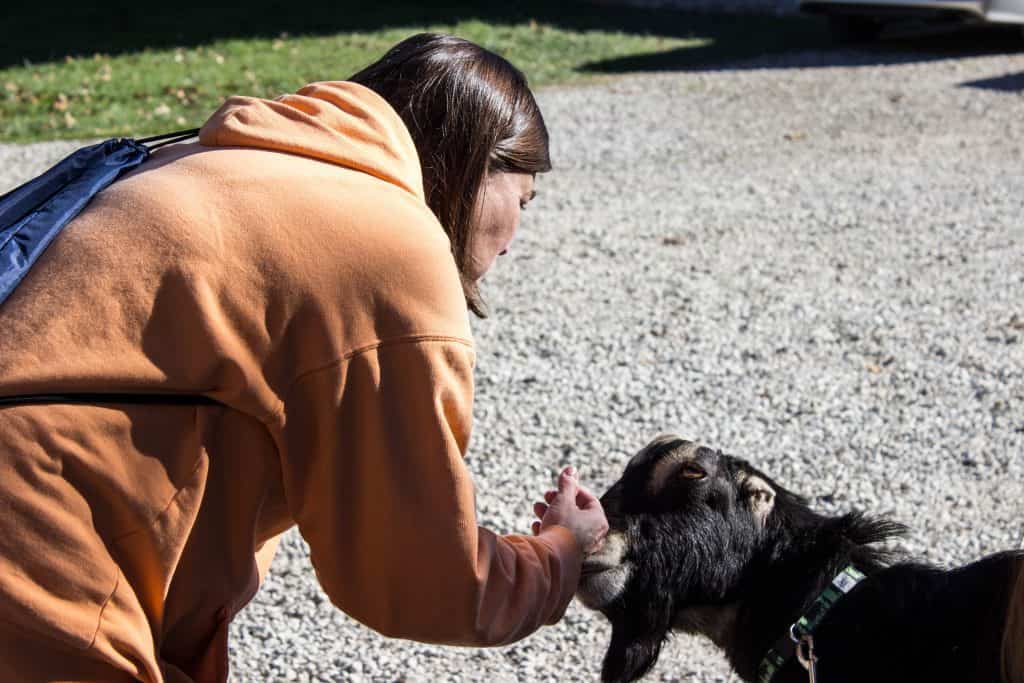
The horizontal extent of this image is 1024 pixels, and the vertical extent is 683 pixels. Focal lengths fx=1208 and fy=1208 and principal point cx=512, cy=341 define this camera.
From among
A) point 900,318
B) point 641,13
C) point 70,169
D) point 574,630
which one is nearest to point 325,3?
point 641,13

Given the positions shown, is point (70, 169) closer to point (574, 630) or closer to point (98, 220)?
point (98, 220)

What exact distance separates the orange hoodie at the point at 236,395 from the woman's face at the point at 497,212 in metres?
0.26

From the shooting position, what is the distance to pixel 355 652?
398 centimetres

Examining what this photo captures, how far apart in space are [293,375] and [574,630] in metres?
2.38

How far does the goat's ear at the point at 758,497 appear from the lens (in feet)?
10.0

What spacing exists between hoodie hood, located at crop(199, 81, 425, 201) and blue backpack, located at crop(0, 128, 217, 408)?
21 centimetres

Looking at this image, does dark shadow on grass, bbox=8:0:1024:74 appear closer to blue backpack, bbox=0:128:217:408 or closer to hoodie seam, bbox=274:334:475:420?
blue backpack, bbox=0:128:217:408

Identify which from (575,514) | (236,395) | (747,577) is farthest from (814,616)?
(236,395)

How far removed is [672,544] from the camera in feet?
9.80

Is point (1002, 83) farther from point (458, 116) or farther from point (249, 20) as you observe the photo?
point (458, 116)

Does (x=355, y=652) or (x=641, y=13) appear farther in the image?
(x=641, y=13)

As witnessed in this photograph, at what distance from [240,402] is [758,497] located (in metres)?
1.54

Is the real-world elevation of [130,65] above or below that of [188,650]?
below

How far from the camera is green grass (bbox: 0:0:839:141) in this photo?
1162 cm
